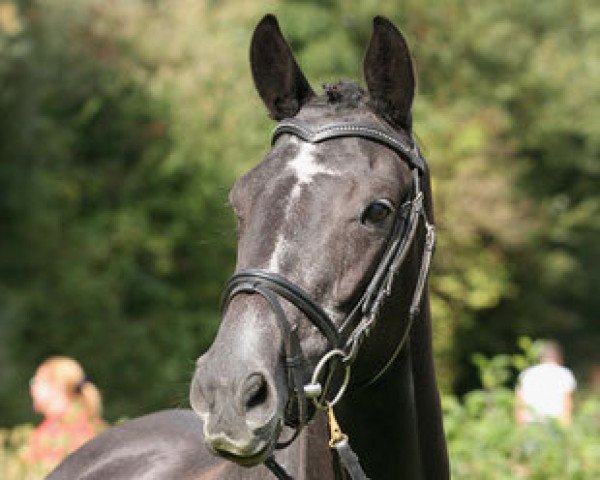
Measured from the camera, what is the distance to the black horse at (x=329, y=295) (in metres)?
3.35

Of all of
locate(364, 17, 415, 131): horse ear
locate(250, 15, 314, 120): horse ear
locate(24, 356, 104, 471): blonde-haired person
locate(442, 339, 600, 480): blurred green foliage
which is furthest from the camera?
locate(24, 356, 104, 471): blonde-haired person

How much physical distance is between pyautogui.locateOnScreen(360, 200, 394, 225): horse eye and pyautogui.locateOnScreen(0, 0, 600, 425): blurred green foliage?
15.1m

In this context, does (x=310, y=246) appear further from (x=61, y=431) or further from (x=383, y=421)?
(x=61, y=431)

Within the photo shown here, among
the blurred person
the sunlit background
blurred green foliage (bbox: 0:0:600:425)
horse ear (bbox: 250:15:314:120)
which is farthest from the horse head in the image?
blurred green foliage (bbox: 0:0:600:425)

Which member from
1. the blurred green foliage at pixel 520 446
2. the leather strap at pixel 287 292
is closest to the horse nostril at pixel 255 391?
the leather strap at pixel 287 292

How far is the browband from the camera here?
149 inches

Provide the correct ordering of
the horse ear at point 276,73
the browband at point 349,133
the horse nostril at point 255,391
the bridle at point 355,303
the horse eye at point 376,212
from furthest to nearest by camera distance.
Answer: the horse ear at point 276,73 → the browband at point 349,133 → the horse eye at point 376,212 → the bridle at point 355,303 → the horse nostril at point 255,391

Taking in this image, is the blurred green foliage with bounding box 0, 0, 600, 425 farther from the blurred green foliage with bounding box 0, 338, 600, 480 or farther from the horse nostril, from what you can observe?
the horse nostril

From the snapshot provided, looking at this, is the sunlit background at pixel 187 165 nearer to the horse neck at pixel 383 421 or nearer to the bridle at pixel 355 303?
the horse neck at pixel 383 421

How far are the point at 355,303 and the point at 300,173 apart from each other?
0.37 meters

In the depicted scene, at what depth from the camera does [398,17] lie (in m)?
28.5

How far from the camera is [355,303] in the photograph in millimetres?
3660

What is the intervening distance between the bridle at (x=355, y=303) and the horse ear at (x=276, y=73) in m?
0.17

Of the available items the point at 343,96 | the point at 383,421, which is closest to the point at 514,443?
the point at 383,421
